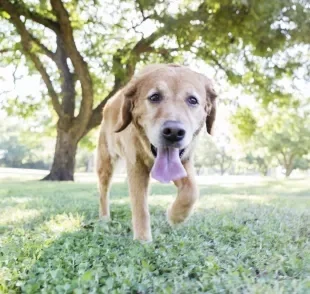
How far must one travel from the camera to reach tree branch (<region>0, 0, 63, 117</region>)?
53.0 feet

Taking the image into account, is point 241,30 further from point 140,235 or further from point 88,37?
point 140,235

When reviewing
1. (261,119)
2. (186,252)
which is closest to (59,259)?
(186,252)

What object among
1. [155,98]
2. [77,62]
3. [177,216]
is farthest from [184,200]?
[77,62]

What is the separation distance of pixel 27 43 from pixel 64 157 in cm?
464

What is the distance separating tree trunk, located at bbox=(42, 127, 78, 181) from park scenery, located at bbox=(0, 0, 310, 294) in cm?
4

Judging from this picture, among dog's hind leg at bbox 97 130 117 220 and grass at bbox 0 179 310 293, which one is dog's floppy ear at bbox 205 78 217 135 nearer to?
grass at bbox 0 179 310 293

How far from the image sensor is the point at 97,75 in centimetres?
1906

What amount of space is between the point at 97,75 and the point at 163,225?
14.8 metres

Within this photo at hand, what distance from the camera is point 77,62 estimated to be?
17.2 m

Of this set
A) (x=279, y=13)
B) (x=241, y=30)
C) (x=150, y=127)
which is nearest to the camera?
(x=150, y=127)

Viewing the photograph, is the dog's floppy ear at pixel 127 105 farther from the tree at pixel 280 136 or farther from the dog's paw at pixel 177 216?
the tree at pixel 280 136

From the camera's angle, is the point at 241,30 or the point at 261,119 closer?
the point at 241,30

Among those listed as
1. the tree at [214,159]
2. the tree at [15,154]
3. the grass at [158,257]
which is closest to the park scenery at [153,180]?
the grass at [158,257]

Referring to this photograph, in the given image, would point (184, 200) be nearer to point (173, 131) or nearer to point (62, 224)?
point (173, 131)
